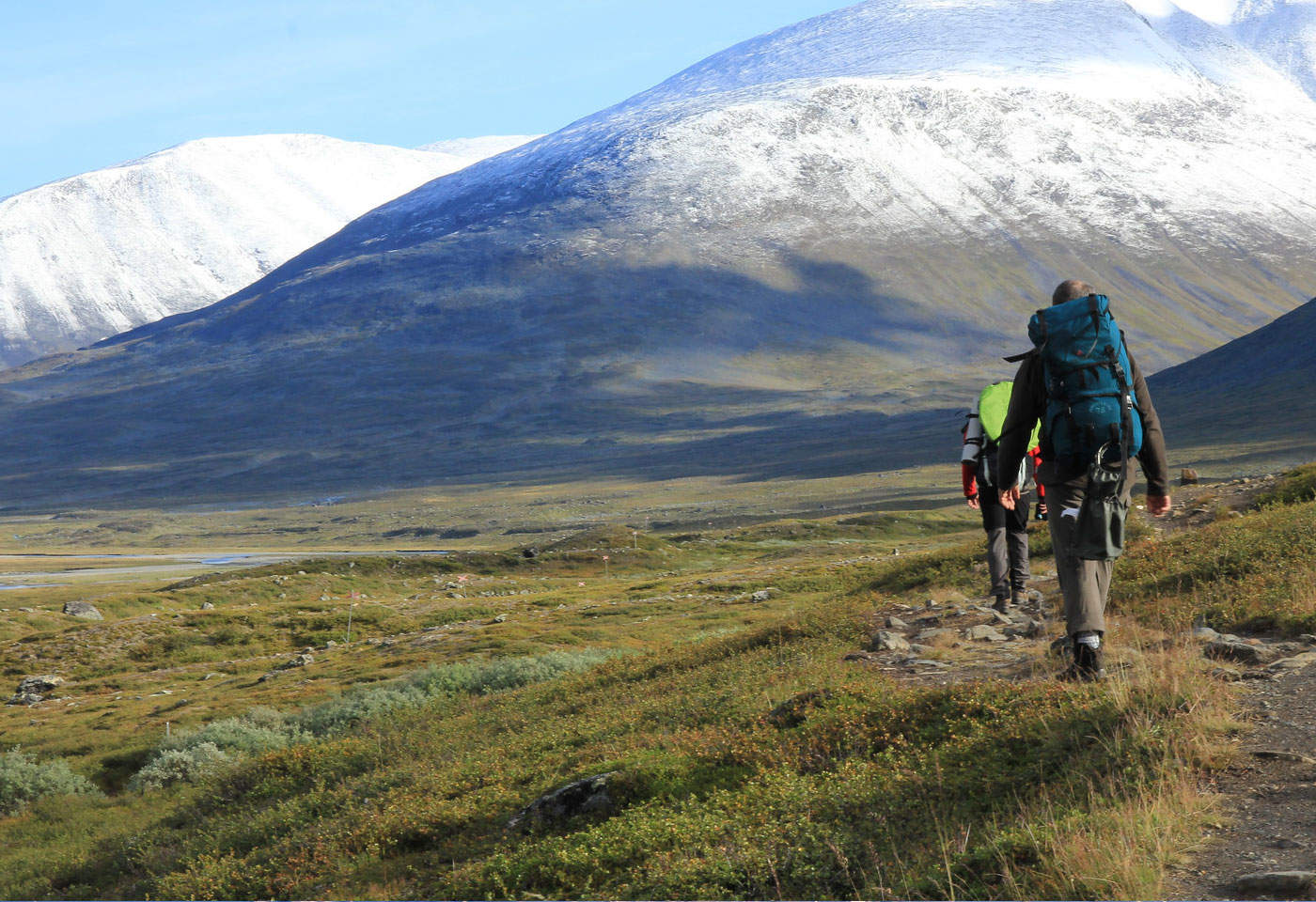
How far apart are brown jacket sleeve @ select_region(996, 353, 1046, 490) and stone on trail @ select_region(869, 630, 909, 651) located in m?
3.98

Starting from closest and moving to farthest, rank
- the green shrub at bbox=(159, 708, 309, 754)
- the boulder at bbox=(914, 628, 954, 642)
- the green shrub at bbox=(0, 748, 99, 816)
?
the boulder at bbox=(914, 628, 954, 642) < the green shrub at bbox=(0, 748, 99, 816) < the green shrub at bbox=(159, 708, 309, 754)

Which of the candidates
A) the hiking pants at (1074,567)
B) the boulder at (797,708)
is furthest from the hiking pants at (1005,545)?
the hiking pants at (1074,567)

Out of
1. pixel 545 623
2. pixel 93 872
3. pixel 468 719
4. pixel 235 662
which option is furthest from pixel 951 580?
pixel 235 662

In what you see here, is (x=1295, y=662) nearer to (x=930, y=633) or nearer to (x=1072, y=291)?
(x=1072, y=291)

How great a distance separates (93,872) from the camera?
48.3 feet

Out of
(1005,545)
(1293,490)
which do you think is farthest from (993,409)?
(1293,490)

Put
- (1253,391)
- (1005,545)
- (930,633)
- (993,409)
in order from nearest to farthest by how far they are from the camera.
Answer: (930,633) < (993,409) < (1005,545) < (1253,391)

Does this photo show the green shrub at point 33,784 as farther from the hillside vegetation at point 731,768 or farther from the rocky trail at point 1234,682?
the rocky trail at point 1234,682

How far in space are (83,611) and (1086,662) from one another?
5182 centimetres

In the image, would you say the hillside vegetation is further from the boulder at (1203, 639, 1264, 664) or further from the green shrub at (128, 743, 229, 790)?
the boulder at (1203, 639, 1264, 664)

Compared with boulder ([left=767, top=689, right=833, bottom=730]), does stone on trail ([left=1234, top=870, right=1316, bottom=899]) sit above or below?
above

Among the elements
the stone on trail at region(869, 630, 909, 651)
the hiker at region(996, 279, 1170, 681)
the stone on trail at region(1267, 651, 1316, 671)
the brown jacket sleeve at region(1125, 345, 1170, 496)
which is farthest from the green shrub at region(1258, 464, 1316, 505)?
the hiker at region(996, 279, 1170, 681)

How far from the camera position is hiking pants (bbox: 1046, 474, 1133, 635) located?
8.62 m

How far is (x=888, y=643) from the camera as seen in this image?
12.8 meters
